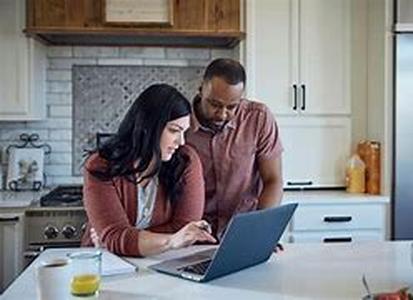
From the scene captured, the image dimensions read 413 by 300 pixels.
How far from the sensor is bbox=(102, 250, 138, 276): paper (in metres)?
1.72

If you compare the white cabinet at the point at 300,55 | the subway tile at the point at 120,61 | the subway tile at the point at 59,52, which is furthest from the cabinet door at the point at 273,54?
the subway tile at the point at 59,52

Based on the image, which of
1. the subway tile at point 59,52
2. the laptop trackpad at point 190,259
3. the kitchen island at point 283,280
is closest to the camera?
the kitchen island at point 283,280

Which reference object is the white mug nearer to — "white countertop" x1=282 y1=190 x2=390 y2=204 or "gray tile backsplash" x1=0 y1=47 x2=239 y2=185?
"white countertop" x1=282 y1=190 x2=390 y2=204

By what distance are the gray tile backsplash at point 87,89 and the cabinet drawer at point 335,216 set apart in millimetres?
1134

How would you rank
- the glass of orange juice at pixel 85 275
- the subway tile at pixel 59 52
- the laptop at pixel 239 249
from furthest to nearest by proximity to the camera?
1. the subway tile at pixel 59 52
2. the laptop at pixel 239 249
3. the glass of orange juice at pixel 85 275

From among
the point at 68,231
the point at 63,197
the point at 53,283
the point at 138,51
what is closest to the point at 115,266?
the point at 53,283

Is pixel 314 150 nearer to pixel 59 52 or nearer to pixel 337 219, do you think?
pixel 337 219

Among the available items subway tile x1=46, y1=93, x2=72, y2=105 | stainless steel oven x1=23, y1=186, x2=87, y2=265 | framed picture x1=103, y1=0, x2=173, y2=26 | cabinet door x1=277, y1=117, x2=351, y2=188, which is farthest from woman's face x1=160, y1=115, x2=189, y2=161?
subway tile x1=46, y1=93, x2=72, y2=105

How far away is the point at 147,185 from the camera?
2.03 metres

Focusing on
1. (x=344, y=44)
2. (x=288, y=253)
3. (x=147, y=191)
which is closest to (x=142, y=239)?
(x=147, y=191)

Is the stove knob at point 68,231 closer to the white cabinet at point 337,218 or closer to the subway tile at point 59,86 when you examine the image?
the subway tile at point 59,86

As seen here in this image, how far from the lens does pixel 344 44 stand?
12.4 ft

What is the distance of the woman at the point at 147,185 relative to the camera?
192cm

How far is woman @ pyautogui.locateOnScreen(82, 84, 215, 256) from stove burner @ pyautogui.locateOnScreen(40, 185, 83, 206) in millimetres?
1386
